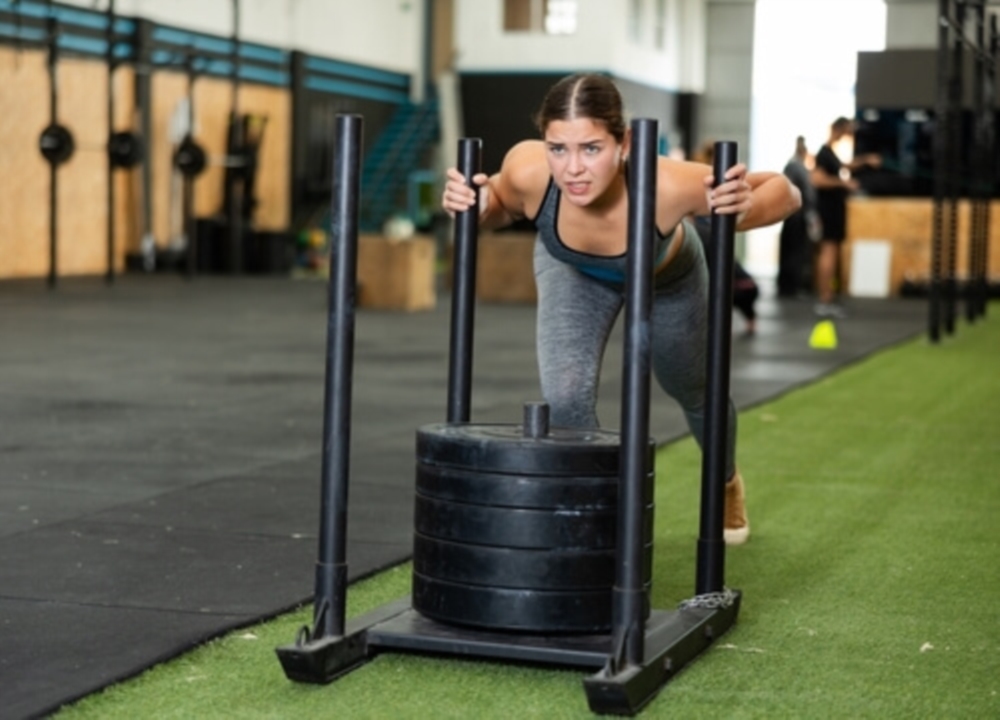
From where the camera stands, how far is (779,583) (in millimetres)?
3797

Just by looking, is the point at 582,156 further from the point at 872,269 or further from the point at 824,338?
the point at 872,269

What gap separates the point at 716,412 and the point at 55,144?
42.5ft

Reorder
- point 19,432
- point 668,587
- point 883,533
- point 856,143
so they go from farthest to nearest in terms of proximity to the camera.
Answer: point 856,143, point 19,432, point 883,533, point 668,587

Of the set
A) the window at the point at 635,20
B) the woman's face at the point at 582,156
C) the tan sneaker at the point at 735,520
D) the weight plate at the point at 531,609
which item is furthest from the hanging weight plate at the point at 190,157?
the weight plate at the point at 531,609

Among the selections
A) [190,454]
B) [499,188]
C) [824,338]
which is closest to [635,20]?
[824,338]

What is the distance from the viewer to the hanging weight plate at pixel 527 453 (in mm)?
2902

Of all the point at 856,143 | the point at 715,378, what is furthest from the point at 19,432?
the point at 856,143

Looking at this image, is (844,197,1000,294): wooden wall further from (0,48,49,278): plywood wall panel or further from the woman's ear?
the woman's ear

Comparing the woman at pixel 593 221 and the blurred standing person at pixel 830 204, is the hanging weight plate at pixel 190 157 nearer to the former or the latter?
the blurred standing person at pixel 830 204

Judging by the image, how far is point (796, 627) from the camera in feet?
11.0

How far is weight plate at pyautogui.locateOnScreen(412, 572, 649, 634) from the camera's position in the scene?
2947 mm

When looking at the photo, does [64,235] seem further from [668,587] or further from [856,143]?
[668,587]

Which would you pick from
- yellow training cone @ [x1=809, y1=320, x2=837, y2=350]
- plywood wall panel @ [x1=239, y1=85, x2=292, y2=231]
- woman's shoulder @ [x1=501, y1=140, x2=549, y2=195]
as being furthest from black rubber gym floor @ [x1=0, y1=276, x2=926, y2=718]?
plywood wall panel @ [x1=239, y1=85, x2=292, y2=231]

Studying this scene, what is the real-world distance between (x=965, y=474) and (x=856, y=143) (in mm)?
16769
